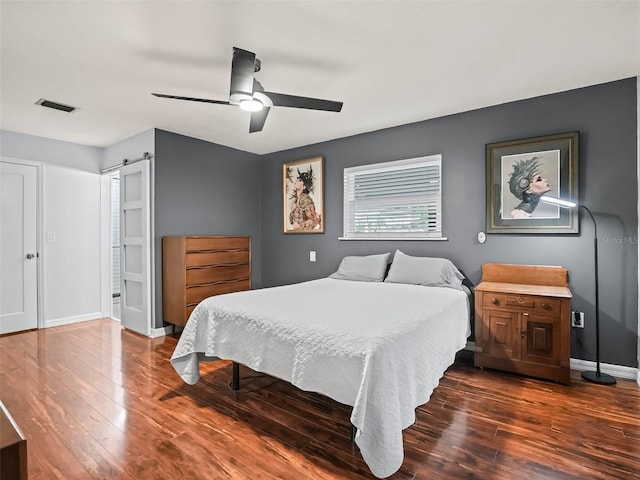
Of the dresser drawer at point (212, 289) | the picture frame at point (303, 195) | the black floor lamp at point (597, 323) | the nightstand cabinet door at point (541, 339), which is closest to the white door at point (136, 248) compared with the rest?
the dresser drawer at point (212, 289)

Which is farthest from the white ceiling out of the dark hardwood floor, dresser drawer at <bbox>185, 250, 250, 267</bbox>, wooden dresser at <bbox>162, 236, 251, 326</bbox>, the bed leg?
the dark hardwood floor

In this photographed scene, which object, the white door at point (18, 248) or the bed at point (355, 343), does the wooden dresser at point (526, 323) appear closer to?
the bed at point (355, 343)

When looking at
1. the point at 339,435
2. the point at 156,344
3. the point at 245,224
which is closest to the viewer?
the point at 339,435

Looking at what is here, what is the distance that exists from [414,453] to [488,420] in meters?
0.65

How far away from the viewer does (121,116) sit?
3.68 metres

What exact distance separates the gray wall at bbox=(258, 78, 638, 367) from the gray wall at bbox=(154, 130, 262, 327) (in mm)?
1712

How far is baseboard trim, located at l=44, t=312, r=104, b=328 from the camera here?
4.48 metres

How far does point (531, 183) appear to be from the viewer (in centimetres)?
317

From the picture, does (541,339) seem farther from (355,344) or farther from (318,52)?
(318,52)

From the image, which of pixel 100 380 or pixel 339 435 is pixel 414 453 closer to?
pixel 339 435

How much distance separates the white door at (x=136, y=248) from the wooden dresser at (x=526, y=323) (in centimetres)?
359

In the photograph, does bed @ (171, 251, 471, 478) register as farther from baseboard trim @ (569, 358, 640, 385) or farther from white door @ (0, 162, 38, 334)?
white door @ (0, 162, 38, 334)

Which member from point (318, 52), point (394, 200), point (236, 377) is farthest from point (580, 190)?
point (236, 377)

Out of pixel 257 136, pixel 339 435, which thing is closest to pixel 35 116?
pixel 257 136
